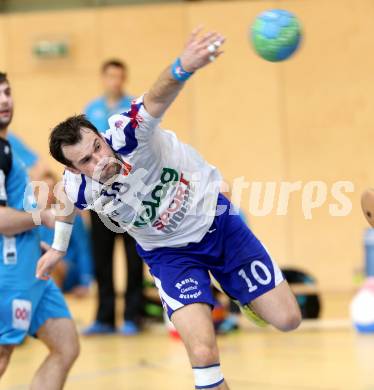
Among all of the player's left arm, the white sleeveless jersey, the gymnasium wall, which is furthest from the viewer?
the gymnasium wall

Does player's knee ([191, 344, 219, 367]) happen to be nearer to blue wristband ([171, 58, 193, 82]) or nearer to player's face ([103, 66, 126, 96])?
blue wristband ([171, 58, 193, 82])

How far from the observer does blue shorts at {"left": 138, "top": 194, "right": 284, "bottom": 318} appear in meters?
5.27

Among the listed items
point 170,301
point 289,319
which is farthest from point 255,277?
point 170,301

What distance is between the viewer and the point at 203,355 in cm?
489

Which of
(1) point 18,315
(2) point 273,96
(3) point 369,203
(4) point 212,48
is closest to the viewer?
(4) point 212,48

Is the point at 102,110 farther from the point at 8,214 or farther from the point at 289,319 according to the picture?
the point at 289,319

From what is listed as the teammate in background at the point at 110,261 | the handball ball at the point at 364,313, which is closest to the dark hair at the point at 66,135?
the teammate in background at the point at 110,261

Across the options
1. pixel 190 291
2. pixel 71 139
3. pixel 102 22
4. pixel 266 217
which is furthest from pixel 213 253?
pixel 102 22

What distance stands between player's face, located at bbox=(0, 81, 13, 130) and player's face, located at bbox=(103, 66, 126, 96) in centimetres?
396

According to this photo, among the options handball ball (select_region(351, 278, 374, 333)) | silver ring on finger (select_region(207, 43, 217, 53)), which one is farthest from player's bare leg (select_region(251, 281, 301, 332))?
handball ball (select_region(351, 278, 374, 333))

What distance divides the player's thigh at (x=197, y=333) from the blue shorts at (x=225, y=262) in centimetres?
18

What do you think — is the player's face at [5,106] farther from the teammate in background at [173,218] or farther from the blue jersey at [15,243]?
the teammate in background at [173,218]

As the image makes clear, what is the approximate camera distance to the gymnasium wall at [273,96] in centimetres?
1271

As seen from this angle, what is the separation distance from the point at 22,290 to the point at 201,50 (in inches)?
75.5
